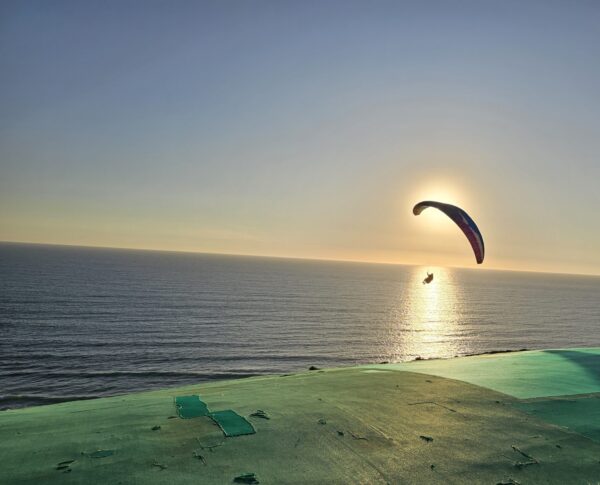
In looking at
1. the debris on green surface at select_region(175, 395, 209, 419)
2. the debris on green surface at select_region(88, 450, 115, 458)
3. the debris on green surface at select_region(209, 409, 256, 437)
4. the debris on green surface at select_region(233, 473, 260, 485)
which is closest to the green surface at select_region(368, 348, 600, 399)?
the debris on green surface at select_region(209, 409, 256, 437)

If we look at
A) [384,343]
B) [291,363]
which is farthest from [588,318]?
[291,363]

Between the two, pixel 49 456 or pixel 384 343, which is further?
pixel 384 343

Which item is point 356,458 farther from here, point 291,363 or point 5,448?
point 291,363

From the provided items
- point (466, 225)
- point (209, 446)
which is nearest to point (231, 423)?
point (209, 446)

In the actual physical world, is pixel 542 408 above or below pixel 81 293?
above

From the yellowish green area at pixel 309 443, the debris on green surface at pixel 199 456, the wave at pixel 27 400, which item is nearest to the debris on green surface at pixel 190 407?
the yellowish green area at pixel 309 443

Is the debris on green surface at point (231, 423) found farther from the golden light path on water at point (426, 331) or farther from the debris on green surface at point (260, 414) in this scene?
the golden light path on water at point (426, 331)

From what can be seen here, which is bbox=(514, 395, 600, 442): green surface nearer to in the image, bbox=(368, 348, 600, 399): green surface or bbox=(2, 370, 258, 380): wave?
bbox=(368, 348, 600, 399): green surface
